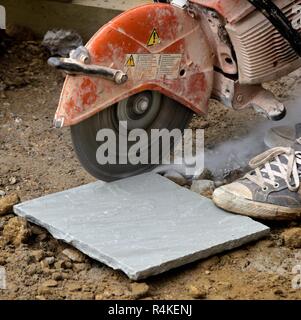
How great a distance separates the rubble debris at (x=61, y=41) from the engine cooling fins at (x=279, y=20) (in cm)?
166

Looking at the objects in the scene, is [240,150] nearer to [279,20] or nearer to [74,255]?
[279,20]

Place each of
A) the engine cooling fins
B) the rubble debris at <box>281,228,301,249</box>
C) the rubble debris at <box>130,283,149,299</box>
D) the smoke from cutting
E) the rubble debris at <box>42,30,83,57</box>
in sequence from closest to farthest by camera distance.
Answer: the rubble debris at <box>130,283,149,299</box> < the rubble debris at <box>281,228,301,249</box> < the engine cooling fins < the smoke from cutting < the rubble debris at <box>42,30,83,57</box>

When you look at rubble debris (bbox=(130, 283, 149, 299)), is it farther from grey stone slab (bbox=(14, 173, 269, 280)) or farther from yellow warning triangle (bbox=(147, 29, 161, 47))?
yellow warning triangle (bbox=(147, 29, 161, 47))

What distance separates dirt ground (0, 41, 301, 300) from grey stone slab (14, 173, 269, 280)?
5 centimetres

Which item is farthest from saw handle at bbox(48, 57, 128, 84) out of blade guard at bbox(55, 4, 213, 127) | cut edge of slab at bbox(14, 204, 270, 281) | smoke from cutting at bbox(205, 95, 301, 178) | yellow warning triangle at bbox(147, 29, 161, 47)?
smoke from cutting at bbox(205, 95, 301, 178)

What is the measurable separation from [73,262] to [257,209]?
78cm

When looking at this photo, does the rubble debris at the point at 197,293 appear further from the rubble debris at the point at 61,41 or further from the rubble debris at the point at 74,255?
the rubble debris at the point at 61,41

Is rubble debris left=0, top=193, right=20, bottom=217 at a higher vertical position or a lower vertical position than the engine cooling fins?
lower

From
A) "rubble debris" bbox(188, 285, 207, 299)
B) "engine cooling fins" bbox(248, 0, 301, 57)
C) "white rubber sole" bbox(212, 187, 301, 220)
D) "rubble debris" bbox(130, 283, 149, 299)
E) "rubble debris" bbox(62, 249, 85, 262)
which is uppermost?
"engine cooling fins" bbox(248, 0, 301, 57)

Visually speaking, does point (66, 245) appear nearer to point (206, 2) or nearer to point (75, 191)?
point (75, 191)

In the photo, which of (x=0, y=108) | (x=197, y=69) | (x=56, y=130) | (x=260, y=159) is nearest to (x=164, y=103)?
(x=197, y=69)

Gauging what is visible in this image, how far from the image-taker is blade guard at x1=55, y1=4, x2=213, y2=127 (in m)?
3.33

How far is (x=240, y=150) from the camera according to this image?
4.05 meters

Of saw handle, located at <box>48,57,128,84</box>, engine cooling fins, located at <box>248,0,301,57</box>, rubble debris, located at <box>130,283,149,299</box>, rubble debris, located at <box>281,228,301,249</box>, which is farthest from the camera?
engine cooling fins, located at <box>248,0,301,57</box>
